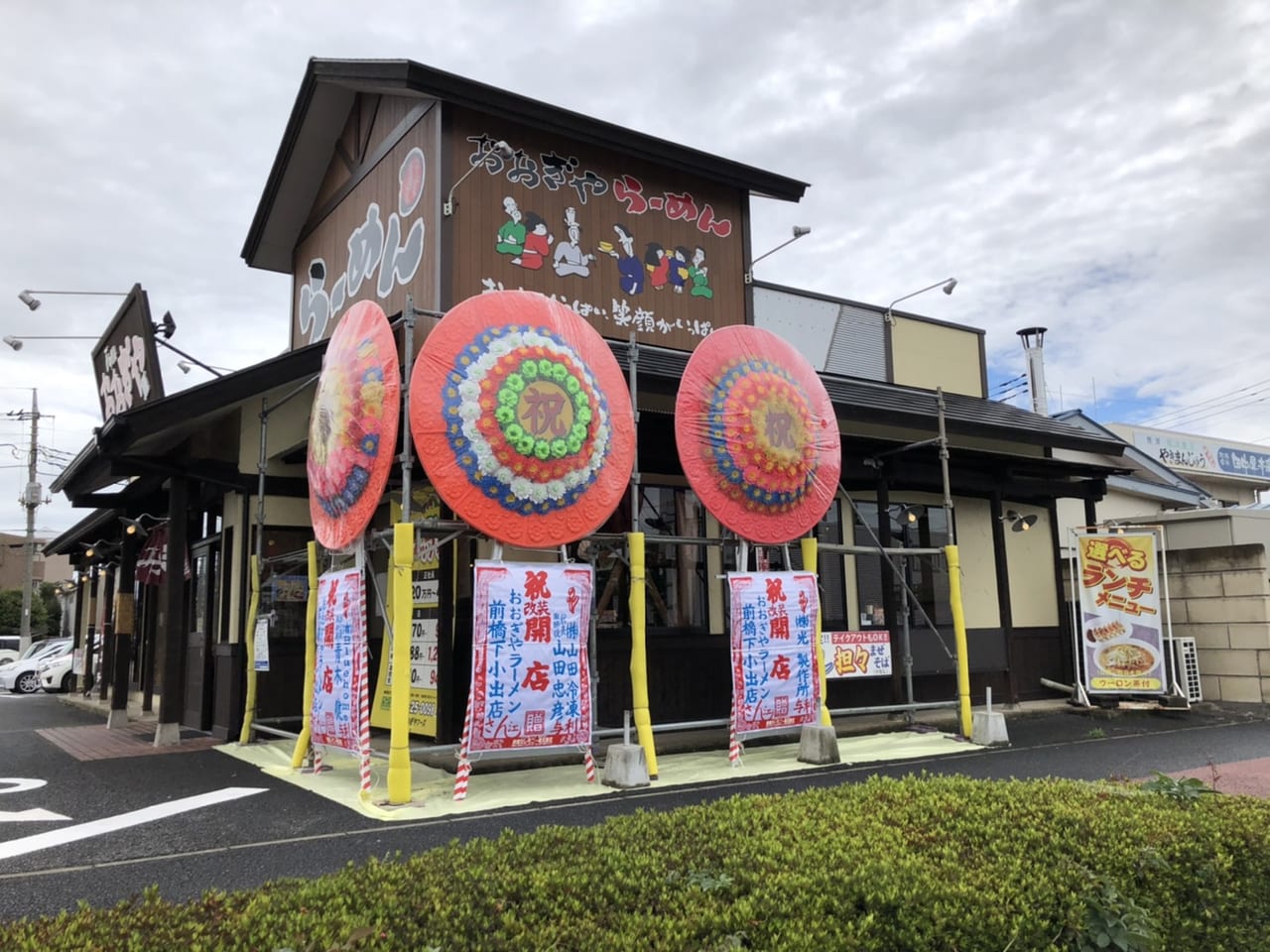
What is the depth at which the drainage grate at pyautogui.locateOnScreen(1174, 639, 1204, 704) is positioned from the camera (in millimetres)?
12812

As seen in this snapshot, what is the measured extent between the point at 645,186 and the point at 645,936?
31.6 ft

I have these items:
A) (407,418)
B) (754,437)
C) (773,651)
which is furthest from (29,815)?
(754,437)

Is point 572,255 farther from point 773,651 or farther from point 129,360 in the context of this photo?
point 129,360

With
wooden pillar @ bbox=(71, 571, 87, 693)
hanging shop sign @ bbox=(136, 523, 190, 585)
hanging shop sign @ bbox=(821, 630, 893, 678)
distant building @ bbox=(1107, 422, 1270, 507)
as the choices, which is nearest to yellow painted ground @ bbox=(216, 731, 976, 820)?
hanging shop sign @ bbox=(821, 630, 893, 678)

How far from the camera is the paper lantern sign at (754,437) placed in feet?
26.6

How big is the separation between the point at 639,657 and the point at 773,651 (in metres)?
1.52

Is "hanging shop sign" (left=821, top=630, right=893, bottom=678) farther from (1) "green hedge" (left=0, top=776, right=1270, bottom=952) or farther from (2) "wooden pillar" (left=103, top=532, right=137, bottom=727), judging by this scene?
(2) "wooden pillar" (left=103, top=532, right=137, bottom=727)

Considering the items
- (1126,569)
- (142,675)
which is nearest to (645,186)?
(1126,569)

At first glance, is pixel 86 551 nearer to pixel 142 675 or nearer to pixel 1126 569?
pixel 142 675

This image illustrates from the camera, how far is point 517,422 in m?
6.86

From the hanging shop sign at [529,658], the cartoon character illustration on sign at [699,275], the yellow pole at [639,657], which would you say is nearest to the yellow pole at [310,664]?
the hanging shop sign at [529,658]

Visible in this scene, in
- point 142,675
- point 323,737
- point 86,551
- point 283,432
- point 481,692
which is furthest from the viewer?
point 86,551

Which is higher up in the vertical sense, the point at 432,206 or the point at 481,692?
the point at 432,206

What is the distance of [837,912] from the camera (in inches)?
117
